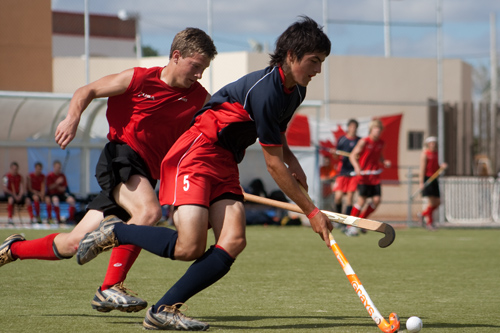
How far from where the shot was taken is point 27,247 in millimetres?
5023

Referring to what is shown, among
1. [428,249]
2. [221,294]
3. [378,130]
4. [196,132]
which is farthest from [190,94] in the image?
[378,130]

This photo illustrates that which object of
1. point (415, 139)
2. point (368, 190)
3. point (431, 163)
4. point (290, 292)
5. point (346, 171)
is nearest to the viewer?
point (290, 292)

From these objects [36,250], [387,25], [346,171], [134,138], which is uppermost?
[387,25]

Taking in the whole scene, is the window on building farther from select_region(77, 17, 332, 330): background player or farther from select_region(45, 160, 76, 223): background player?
select_region(77, 17, 332, 330): background player

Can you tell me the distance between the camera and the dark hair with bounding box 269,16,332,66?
13.4ft

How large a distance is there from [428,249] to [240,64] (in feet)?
36.5

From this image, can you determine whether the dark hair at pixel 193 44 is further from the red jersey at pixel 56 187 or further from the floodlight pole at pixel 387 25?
the floodlight pole at pixel 387 25

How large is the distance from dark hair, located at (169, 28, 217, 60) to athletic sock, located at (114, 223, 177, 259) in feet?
3.66

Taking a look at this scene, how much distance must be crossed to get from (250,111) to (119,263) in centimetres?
136

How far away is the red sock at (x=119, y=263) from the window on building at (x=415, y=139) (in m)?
18.5

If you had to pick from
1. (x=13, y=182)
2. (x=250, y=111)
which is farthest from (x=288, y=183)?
(x=13, y=182)

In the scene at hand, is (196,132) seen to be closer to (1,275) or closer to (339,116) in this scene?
(1,275)

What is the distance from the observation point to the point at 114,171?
4910 millimetres

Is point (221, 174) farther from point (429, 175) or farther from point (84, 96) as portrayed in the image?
point (429, 175)
